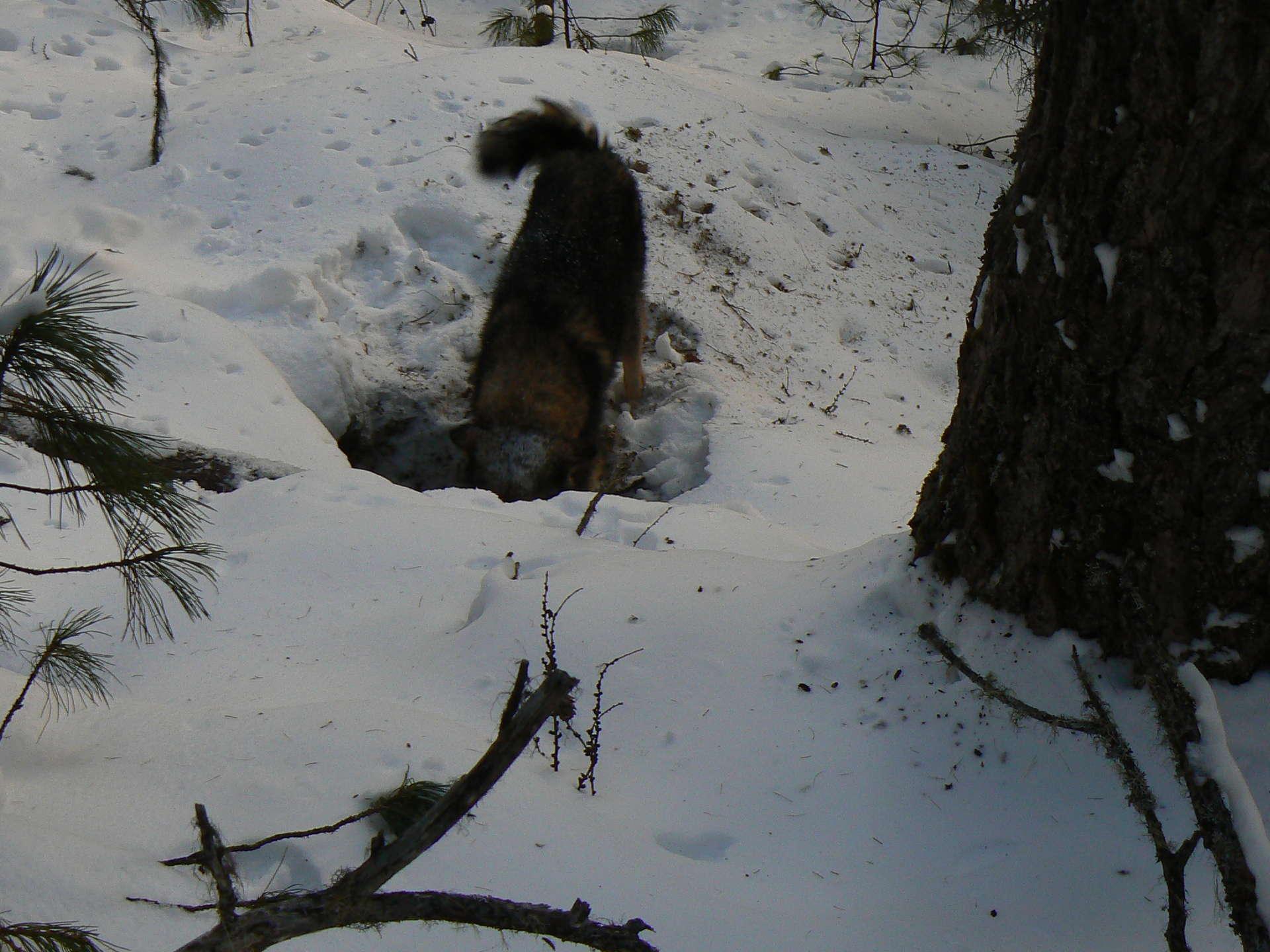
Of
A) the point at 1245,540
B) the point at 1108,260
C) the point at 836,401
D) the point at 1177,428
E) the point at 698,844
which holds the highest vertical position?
the point at 1108,260

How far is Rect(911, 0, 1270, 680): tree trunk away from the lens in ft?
5.27

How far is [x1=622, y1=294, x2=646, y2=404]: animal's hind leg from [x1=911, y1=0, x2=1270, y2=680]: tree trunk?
111 inches

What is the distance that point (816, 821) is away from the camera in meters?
1.92

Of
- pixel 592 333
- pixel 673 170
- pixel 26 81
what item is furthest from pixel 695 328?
pixel 26 81

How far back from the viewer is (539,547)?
3074 millimetres

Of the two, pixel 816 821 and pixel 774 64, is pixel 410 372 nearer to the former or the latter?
pixel 816 821

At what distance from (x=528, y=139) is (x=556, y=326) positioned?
1061 millimetres

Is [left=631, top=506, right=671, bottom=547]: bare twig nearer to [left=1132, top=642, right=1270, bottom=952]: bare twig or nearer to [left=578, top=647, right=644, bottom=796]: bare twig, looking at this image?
[left=578, top=647, right=644, bottom=796]: bare twig

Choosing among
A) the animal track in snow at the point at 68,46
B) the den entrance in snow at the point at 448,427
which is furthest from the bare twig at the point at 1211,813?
the animal track in snow at the point at 68,46

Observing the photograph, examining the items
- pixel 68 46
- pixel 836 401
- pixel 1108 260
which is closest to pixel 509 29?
pixel 68 46

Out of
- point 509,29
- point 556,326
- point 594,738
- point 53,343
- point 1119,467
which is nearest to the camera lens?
point 53,343

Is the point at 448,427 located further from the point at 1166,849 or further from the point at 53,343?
the point at 1166,849

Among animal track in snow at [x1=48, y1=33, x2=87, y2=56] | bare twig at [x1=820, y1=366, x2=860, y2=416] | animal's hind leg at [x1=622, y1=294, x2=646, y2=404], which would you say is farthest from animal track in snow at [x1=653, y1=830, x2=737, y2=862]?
animal track in snow at [x1=48, y1=33, x2=87, y2=56]

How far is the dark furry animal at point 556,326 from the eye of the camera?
4.56 metres
